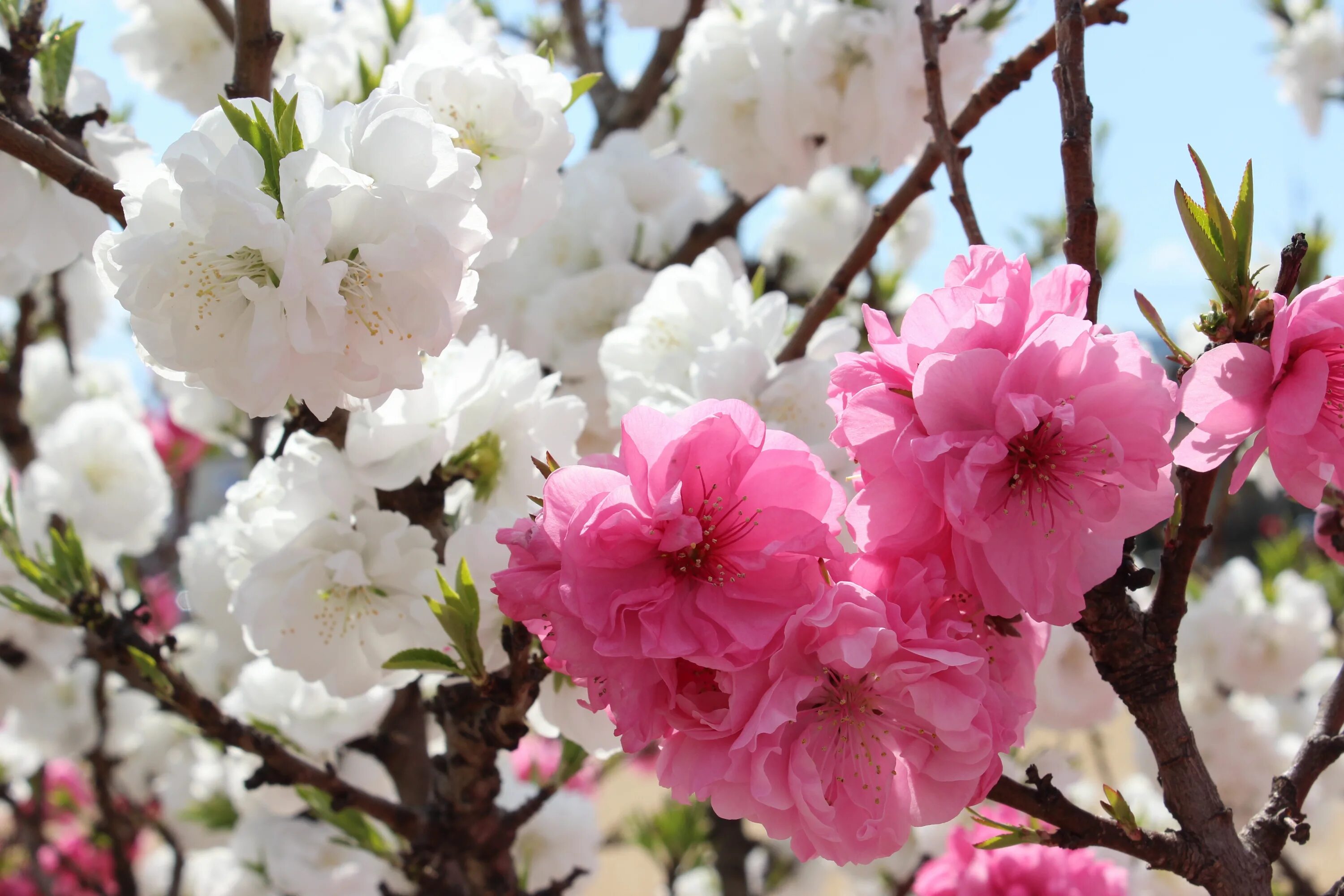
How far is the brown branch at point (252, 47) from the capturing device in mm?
799

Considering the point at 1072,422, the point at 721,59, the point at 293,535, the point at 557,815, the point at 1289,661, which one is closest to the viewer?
the point at 1072,422

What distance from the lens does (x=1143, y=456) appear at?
0.49m

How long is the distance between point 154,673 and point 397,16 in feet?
2.46

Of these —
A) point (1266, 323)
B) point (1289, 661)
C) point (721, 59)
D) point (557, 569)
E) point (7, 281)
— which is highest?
point (721, 59)

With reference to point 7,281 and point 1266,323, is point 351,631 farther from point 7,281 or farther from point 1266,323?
point 7,281

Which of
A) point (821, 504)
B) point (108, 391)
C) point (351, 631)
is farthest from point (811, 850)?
point (108, 391)

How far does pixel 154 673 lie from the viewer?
2.87 ft

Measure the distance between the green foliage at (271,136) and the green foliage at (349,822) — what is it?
67 cm

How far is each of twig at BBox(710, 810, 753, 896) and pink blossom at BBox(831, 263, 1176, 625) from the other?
63.3 inches

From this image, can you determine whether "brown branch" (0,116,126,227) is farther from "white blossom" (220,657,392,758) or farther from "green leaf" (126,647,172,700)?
"white blossom" (220,657,392,758)

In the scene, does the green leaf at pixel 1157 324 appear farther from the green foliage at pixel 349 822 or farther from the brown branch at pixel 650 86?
the brown branch at pixel 650 86

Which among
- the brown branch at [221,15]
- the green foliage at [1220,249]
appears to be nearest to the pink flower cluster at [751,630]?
the green foliage at [1220,249]

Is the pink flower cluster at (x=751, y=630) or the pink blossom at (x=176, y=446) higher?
the pink blossom at (x=176, y=446)

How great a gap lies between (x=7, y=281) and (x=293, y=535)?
754 millimetres
